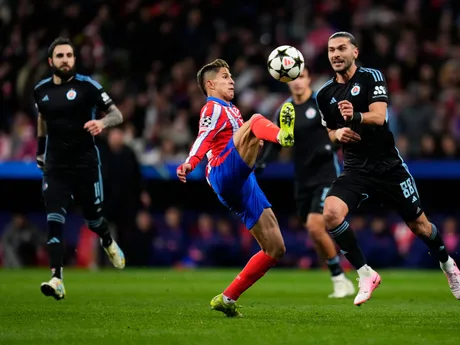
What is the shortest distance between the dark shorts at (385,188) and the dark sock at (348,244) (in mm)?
239

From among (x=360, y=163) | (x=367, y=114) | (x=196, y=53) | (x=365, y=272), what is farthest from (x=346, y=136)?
(x=196, y=53)

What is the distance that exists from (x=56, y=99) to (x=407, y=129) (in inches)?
374

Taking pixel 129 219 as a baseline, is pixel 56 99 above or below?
above

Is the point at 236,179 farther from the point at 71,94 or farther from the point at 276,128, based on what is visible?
the point at 71,94

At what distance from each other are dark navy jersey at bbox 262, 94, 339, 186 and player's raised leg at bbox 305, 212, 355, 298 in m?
0.55

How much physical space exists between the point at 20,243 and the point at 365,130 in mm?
12615

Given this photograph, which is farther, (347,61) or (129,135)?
(129,135)

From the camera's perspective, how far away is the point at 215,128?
8.74 meters

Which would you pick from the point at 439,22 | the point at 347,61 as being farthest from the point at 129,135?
the point at 347,61

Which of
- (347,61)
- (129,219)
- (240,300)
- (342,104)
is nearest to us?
(342,104)

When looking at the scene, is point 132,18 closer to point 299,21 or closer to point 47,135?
point 299,21

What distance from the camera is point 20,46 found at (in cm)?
2253

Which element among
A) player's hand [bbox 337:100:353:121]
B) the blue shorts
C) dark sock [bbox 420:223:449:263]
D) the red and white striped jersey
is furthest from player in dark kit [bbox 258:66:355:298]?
player's hand [bbox 337:100:353:121]

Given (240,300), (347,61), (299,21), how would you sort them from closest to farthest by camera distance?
1. (347,61)
2. (240,300)
3. (299,21)
